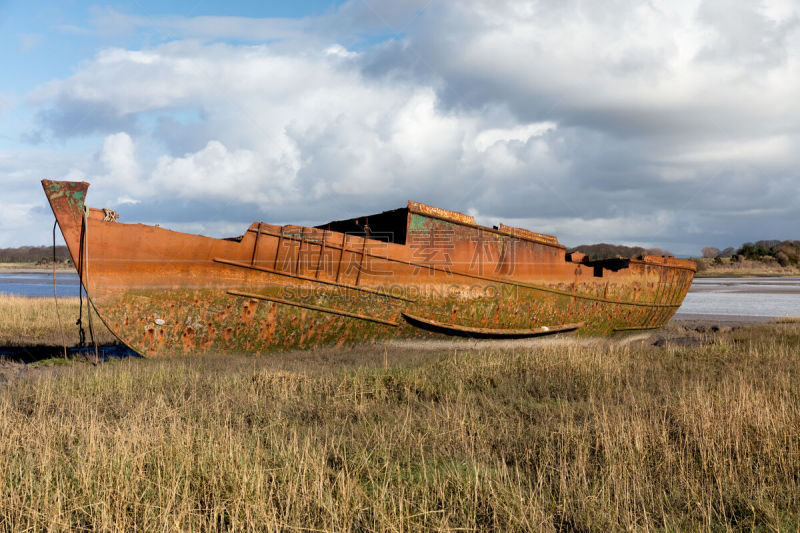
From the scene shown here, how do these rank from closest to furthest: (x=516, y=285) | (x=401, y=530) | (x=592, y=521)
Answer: (x=401, y=530), (x=592, y=521), (x=516, y=285)

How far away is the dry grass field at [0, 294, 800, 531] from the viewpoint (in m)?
2.96

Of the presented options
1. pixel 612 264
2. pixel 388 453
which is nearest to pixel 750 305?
pixel 612 264

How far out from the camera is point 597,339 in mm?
12961

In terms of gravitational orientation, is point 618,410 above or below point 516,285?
below

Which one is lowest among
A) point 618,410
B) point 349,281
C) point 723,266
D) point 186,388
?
point 186,388

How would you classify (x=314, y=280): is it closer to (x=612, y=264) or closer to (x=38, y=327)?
(x=612, y=264)

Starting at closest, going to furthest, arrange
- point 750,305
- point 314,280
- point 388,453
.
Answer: point 388,453
point 314,280
point 750,305

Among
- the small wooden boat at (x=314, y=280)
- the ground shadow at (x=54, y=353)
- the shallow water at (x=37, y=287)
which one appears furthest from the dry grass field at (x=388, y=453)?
the shallow water at (x=37, y=287)

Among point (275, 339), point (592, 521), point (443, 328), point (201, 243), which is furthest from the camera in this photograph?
point (443, 328)

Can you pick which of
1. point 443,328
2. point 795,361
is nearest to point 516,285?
point 443,328

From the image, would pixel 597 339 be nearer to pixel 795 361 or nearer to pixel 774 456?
pixel 795 361

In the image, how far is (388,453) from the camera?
12.9 feet

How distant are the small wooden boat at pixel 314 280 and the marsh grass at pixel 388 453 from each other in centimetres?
135

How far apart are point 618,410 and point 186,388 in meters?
5.07
